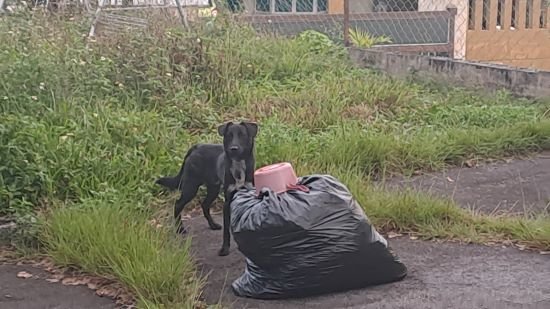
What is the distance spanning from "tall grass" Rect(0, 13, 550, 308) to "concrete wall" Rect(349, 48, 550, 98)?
0.26 m

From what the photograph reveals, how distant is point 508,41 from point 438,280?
26.6ft

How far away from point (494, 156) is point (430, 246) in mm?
2485

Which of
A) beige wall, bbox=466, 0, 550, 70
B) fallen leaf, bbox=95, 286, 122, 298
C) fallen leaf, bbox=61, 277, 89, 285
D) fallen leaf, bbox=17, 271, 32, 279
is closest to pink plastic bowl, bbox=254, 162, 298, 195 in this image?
fallen leaf, bbox=95, 286, 122, 298

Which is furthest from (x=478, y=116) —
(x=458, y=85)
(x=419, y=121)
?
(x=458, y=85)

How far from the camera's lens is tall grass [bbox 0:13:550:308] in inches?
191

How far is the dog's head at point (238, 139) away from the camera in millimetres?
4625

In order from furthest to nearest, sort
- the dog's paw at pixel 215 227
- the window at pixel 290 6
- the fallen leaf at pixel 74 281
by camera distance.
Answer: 1. the window at pixel 290 6
2. the dog's paw at pixel 215 227
3. the fallen leaf at pixel 74 281

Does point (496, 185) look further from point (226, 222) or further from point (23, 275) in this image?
point (23, 275)

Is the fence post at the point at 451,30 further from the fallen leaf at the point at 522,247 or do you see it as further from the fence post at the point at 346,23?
the fallen leaf at the point at 522,247

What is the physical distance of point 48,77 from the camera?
6566 mm

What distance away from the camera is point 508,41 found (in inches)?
472

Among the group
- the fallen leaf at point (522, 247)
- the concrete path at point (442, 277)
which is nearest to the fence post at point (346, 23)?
the concrete path at point (442, 277)

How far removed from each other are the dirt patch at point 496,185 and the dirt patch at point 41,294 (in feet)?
8.69

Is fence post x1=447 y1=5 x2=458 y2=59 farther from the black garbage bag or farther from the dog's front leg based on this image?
the black garbage bag
